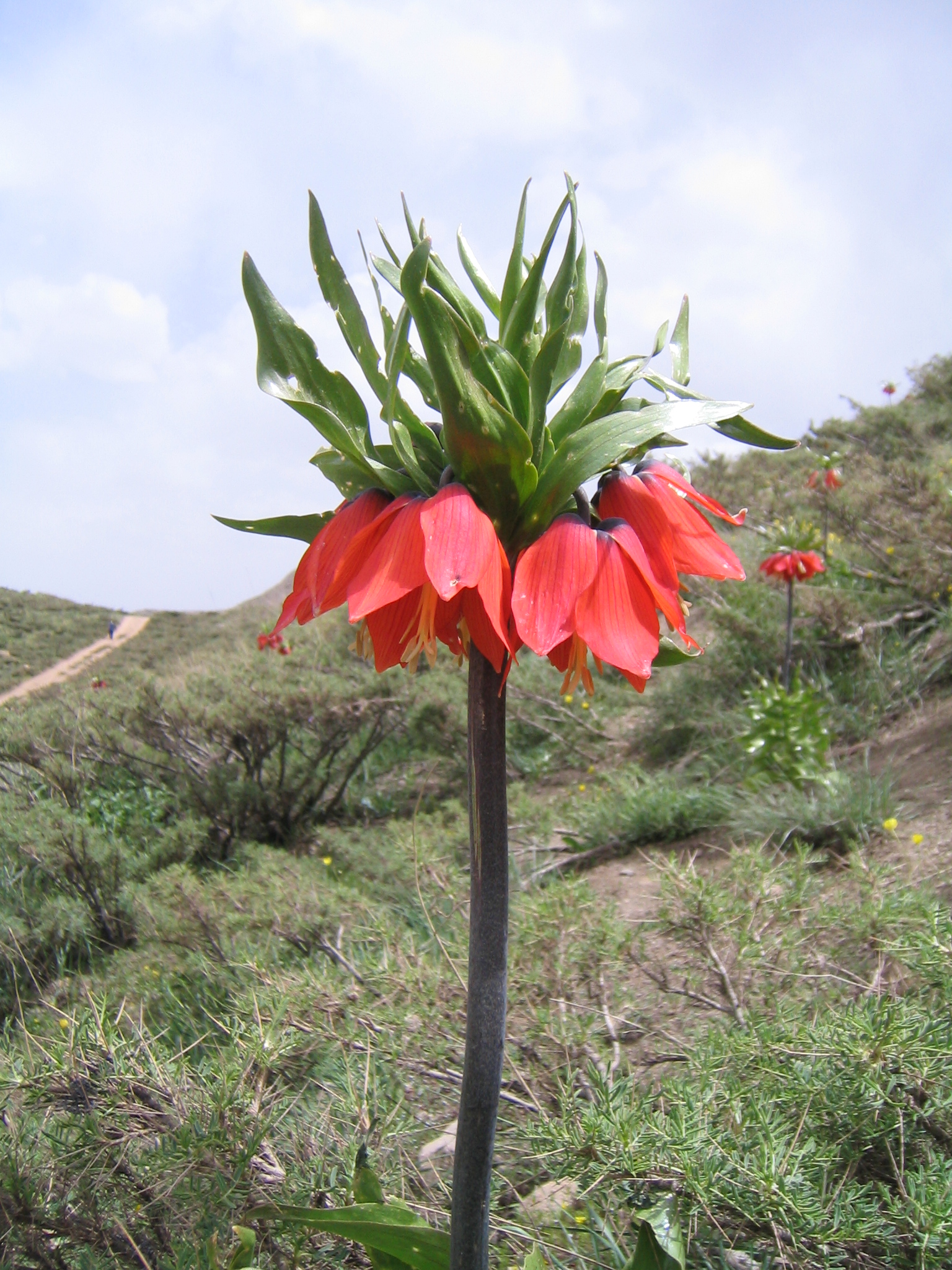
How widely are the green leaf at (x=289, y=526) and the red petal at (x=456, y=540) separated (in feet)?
0.76

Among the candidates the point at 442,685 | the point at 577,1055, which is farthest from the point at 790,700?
the point at 577,1055

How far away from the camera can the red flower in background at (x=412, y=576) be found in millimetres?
834

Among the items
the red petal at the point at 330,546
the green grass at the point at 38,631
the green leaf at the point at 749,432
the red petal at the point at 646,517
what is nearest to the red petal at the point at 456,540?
the red petal at the point at 330,546

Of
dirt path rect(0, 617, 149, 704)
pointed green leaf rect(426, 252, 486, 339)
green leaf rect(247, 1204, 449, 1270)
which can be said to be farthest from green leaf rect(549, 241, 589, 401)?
dirt path rect(0, 617, 149, 704)

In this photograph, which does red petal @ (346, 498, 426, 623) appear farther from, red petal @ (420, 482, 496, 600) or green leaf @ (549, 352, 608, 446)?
green leaf @ (549, 352, 608, 446)

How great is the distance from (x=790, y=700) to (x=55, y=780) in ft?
13.5

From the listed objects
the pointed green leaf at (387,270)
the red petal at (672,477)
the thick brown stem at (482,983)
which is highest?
the pointed green leaf at (387,270)

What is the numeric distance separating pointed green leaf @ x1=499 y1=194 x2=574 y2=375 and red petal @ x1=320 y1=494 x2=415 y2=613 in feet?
0.70

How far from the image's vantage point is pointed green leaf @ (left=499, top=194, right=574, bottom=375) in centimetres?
92

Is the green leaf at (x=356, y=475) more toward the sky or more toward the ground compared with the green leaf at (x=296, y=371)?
more toward the ground

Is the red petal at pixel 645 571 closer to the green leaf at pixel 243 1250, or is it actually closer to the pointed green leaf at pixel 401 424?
the pointed green leaf at pixel 401 424

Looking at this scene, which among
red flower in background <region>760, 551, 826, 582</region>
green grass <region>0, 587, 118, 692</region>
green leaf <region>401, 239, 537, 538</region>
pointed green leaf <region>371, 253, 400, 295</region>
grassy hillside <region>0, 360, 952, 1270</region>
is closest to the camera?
green leaf <region>401, 239, 537, 538</region>

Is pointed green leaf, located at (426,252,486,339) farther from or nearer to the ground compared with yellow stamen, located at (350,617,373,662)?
farther from the ground

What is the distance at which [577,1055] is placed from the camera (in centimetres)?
174
